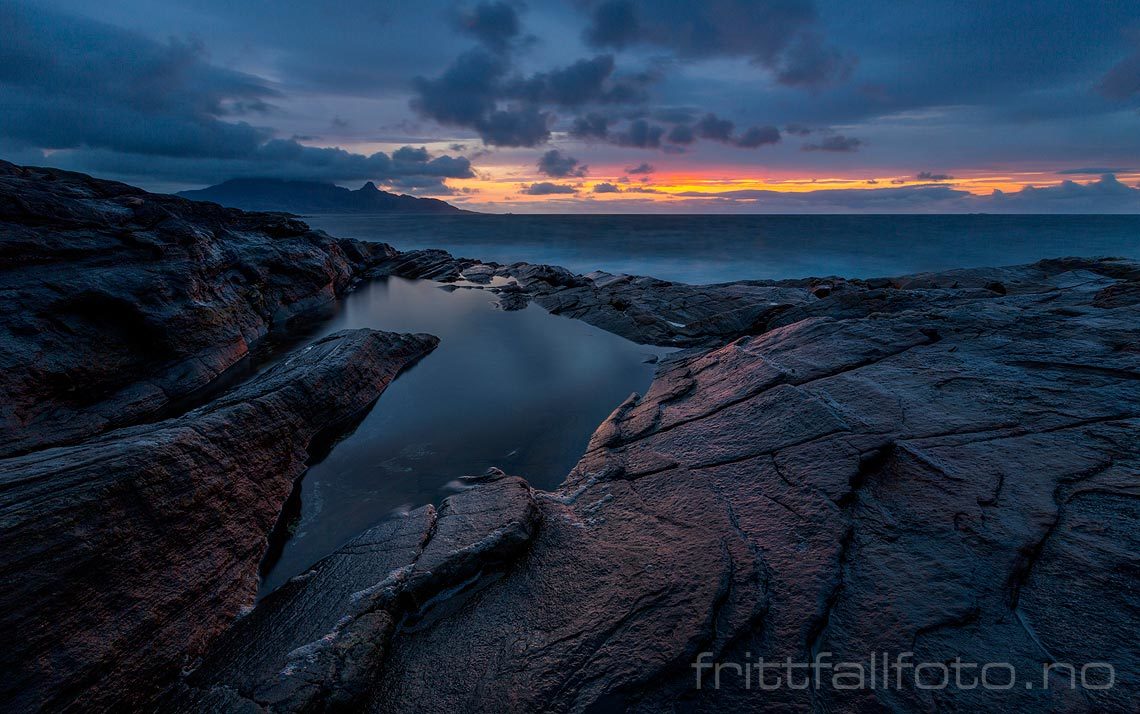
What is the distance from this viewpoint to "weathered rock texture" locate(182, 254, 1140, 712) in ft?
11.4

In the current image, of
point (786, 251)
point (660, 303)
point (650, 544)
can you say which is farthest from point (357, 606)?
point (786, 251)

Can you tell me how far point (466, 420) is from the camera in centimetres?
1073

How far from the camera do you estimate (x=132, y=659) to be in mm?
4047

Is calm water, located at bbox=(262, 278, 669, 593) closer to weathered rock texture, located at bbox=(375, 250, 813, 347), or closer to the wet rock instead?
weathered rock texture, located at bbox=(375, 250, 813, 347)

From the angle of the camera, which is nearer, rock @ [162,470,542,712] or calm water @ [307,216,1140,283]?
rock @ [162,470,542,712]

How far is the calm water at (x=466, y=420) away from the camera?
7.32m

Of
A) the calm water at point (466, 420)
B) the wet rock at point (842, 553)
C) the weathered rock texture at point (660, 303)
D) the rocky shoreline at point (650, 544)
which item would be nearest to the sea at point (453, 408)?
the calm water at point (466, 420)

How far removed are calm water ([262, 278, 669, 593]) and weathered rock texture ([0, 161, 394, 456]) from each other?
4.82 metres

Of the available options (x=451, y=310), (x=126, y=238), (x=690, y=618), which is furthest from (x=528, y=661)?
(x=451, y=310)

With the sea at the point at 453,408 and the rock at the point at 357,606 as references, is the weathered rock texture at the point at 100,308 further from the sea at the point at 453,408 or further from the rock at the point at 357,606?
the rock at the point at 357,606

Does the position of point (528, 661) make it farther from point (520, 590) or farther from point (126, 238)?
point (126, 238)

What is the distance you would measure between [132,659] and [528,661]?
142 inches

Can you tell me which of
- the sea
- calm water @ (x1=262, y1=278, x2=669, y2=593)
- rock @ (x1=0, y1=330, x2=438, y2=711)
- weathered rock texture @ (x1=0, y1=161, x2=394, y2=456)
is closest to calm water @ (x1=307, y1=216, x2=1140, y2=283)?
the sea

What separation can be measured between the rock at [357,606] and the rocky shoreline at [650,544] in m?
0.03
